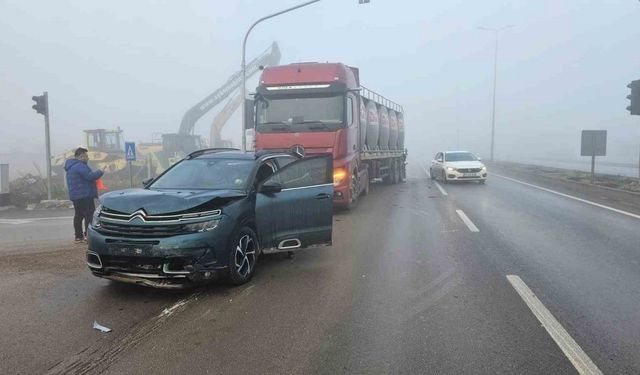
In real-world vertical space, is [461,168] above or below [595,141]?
below

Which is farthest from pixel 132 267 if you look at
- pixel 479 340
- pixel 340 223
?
→ pixel 340 223

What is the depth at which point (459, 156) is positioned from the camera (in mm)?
23141

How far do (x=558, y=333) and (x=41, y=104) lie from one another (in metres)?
15.7

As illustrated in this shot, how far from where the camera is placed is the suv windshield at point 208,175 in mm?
6492

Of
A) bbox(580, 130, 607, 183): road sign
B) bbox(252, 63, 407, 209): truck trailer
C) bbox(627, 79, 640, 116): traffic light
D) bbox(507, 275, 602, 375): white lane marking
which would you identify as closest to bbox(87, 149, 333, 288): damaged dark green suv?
bbox(507, 275, 602, 375): white lane marking

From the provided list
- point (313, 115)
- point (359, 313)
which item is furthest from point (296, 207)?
point (313, 115)

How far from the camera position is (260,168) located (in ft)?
22.8

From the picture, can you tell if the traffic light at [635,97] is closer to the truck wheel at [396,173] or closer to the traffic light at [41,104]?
the truck wheel at [396,173]

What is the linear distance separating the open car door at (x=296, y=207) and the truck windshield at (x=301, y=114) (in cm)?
451

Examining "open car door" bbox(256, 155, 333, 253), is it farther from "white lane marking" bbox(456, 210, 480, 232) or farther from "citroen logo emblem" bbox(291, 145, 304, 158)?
"white lane marking" bbox(456, 210, 480, 232)

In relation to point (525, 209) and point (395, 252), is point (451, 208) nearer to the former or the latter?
point (525, 209)

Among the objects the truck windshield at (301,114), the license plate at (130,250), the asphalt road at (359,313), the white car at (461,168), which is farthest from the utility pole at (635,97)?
the license plate at (130,250)

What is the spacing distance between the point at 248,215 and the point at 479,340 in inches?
117

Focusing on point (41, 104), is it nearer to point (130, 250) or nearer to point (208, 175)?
point (208, 175)
